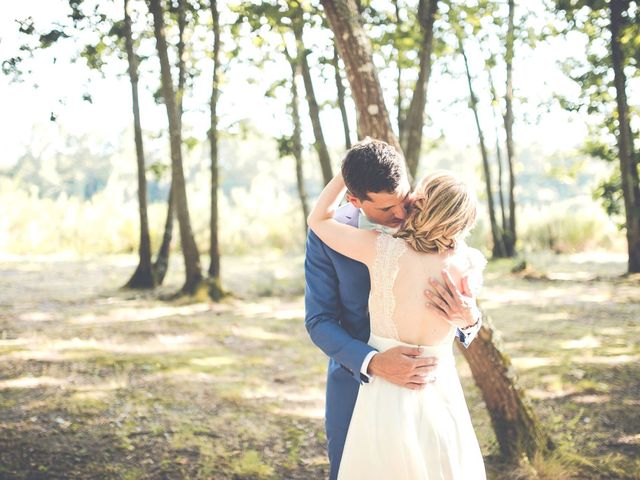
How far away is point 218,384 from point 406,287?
166 inches

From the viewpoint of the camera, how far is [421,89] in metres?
6.97

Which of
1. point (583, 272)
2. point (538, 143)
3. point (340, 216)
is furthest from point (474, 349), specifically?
point (538, 143)

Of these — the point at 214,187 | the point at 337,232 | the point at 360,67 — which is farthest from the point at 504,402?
the point at 214,187

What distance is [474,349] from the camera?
12.1 ft

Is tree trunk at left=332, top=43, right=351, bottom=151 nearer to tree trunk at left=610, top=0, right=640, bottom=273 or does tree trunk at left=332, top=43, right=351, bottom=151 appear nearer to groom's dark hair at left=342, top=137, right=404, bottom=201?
tree trunk at left=610, top=0, right=640, bottom=273

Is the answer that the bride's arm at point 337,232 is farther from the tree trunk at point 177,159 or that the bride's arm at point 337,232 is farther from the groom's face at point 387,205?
the tree trunk at point 177,159

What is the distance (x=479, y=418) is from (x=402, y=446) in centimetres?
319

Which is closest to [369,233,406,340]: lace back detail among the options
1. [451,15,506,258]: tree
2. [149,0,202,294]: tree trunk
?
[149,0,202,294]: tree trunk

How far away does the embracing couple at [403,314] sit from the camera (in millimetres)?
1998

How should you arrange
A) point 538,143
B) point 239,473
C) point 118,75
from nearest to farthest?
1. point 239,473
2. point 118,75
3. point 538,143

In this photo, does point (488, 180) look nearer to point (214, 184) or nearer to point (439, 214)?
point (214, 184)

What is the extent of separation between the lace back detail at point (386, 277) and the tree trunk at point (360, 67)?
1.53 metres

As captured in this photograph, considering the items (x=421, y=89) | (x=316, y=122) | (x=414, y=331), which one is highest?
(x=316, y=122)

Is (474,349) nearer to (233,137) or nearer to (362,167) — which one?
(362,167)
